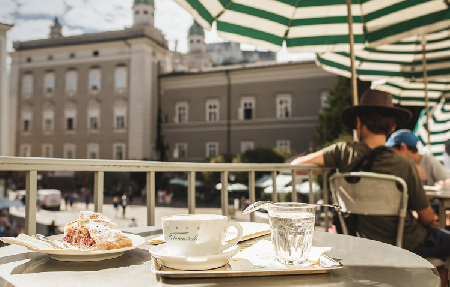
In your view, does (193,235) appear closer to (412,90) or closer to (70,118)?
(412,90)

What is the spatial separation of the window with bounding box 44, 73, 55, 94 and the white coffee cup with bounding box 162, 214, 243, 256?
33313 mm

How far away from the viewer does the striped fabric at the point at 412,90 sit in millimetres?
5676

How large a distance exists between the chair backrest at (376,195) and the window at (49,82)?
107 feet

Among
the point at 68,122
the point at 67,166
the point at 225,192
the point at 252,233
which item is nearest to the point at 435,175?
the point at 225,192

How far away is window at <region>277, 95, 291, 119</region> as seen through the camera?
86.3 ft

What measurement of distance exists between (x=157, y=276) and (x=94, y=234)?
23 centimetres

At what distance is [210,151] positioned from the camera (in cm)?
2783

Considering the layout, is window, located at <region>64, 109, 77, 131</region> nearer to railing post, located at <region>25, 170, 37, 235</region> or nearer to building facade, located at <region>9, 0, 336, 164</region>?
building facade, located at <region>9, 0, 336, 164</region>

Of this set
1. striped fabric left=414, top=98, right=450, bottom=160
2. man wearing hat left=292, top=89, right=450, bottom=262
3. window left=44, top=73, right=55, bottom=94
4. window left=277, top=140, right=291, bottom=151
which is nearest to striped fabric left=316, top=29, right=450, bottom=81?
man wearing hat left=292, top=89, right=450, bottom=262

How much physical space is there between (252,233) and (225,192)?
107 cm

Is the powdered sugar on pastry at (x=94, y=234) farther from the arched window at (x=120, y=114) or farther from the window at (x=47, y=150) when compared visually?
the window at (x=47, y=150)

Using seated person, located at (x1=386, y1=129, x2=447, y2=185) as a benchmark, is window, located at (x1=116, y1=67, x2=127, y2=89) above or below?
above

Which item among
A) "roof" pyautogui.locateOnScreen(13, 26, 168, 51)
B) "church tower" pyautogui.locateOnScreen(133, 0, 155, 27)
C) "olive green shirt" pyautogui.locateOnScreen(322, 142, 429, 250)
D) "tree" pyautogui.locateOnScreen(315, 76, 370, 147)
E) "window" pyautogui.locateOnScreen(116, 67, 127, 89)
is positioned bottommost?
"olive green shirt" pyautogui.locateOnScreen(322, 142, 429, 250)

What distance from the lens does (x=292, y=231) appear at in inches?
30.3
